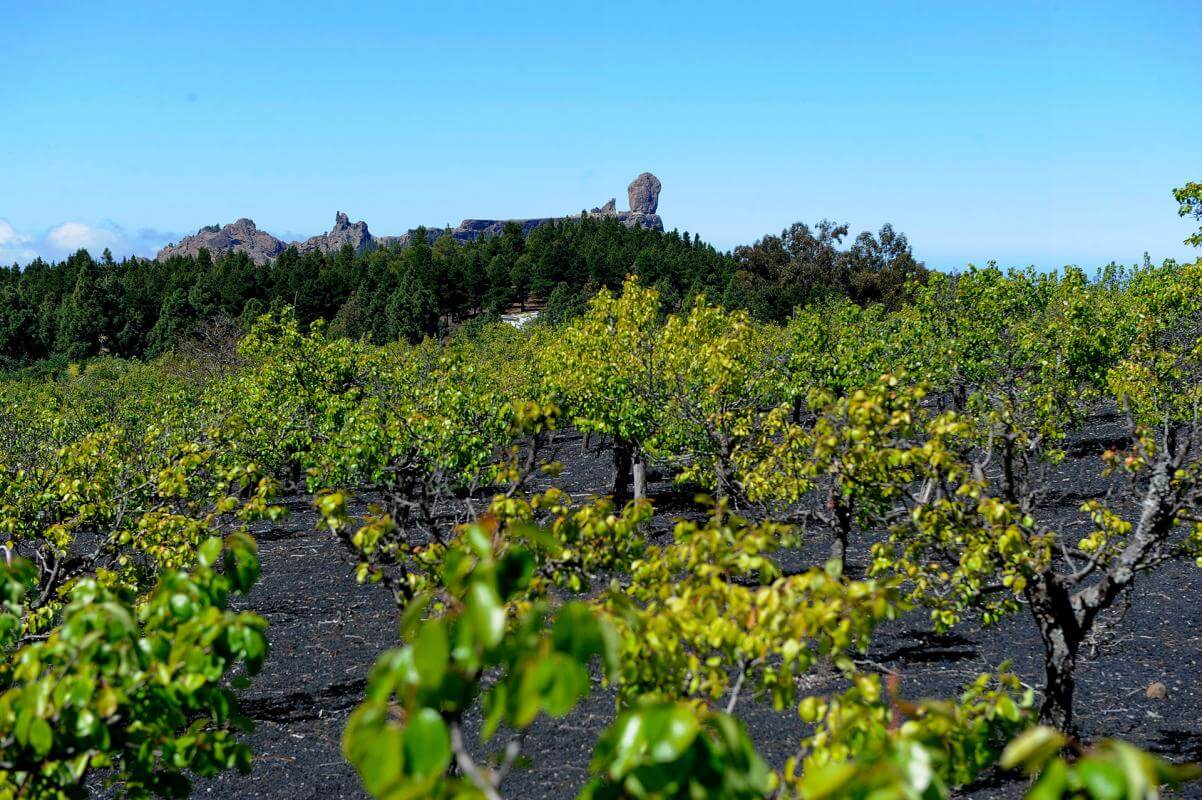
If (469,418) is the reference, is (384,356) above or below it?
above

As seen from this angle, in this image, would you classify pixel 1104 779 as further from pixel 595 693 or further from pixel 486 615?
pixel 595 693

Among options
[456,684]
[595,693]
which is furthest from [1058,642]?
[456,684]

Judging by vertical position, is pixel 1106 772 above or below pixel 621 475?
above

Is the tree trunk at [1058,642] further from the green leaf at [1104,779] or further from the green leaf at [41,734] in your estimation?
the green leaf at [41,734]

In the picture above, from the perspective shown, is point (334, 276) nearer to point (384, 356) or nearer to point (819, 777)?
point (384, 356)

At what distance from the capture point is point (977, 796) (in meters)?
9.80

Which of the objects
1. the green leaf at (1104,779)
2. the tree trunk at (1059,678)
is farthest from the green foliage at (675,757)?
the tree trunk at (1059,678)

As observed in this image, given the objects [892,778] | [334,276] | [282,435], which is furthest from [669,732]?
[334,276]

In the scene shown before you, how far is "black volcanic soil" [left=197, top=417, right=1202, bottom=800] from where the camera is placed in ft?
35.7

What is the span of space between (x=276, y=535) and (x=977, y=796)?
2122cm

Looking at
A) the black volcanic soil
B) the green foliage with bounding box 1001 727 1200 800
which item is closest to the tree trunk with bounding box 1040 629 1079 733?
the black volcanic soil

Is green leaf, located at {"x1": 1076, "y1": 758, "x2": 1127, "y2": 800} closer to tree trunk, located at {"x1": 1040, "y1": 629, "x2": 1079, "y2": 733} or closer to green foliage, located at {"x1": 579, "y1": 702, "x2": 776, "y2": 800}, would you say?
green foliage, located at {"x1": 579, "y1": 702, "x2": 776, "y2": 800}

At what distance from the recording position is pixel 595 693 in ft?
43.4

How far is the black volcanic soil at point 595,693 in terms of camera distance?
10.9 meters
